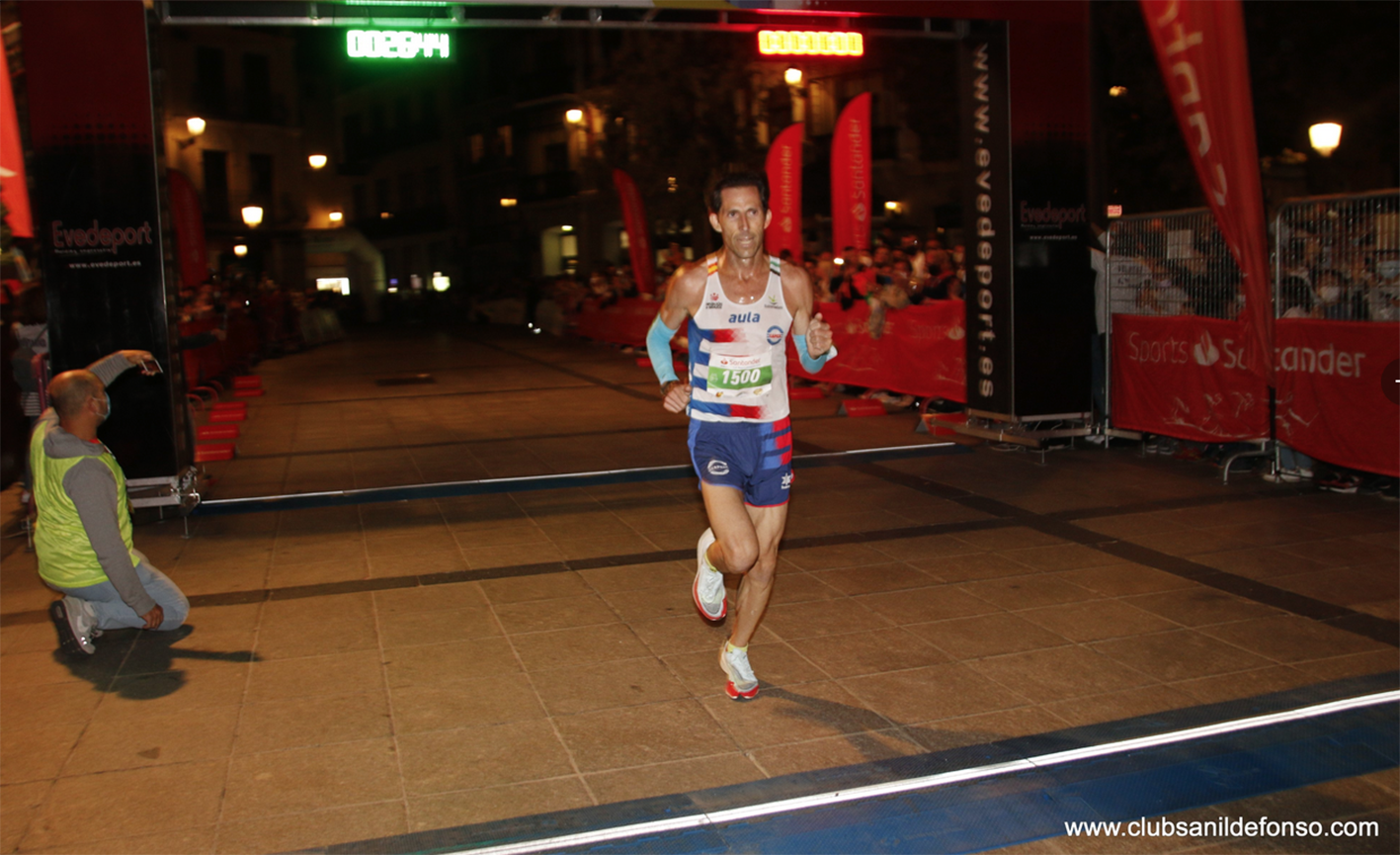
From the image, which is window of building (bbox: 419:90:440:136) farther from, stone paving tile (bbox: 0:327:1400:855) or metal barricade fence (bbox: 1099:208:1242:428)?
stone paving tile (bbox: 0:327:1400:855)

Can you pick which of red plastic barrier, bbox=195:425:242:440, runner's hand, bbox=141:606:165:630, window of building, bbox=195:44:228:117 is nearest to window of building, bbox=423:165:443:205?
window of building, bbox=195:44:228:117

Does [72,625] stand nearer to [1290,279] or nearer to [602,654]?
[602,654]

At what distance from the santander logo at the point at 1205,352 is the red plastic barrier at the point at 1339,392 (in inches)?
21.5

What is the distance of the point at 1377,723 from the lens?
163 inches

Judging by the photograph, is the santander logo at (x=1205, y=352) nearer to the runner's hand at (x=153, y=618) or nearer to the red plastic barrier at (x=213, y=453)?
the runner's hand at (x=153, y=618)

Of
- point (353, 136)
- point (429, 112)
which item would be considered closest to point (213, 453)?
point (429, 112)

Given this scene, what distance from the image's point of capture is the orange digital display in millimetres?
12047

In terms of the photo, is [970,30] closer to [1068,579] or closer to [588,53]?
[1068,579]

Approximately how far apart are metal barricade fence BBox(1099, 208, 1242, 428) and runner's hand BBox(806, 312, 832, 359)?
607cm

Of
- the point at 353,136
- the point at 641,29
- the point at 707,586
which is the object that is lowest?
the point at 707,586

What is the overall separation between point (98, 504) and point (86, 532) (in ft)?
0.56

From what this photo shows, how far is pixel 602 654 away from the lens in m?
5.15

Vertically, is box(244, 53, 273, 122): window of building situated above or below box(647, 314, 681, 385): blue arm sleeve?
above

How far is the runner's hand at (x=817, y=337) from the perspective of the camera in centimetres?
430
